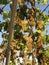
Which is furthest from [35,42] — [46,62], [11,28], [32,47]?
[11,28]

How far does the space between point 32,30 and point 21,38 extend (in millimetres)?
780

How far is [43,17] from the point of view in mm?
15367

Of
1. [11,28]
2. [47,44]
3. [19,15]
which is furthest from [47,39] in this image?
[11,28]

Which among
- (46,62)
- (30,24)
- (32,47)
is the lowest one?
(46,62)

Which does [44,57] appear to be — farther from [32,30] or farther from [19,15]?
[19,15]

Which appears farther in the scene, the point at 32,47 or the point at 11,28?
the point at 32,47

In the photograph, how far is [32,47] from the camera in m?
14.5

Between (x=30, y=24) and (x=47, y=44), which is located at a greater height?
Answer: (x=30, y=24)

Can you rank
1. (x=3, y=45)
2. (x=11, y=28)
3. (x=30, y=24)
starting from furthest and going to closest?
1. (x=3, y=45)
2. (x=30, y=24)
3. (x=11, y=28)

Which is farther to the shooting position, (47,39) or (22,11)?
(47,39)

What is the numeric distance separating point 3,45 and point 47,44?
2501mm

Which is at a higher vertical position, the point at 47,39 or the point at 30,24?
the point at 30,24

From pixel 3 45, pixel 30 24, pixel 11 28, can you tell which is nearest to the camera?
pixel 11 28

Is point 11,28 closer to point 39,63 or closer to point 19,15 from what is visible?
point 19,15
